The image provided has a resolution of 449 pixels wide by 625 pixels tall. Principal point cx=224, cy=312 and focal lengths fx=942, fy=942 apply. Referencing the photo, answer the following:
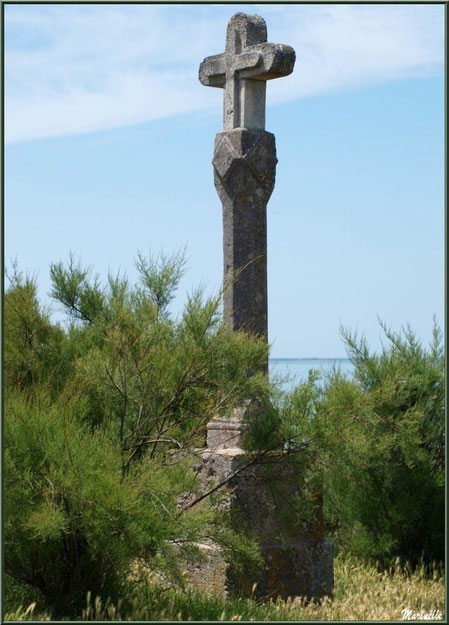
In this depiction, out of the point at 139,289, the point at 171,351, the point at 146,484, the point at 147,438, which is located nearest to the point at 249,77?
the point at 139,289

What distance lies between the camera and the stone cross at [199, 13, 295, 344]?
750 centimetres

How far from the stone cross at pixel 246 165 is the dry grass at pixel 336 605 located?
2.12m

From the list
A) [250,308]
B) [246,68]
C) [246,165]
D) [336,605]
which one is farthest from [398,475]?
[246,68]

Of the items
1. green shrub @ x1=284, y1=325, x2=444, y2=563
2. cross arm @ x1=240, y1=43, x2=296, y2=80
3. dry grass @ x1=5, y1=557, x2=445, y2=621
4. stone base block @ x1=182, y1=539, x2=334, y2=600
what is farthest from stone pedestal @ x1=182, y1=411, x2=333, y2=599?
cross arm @ x1=240, y1=43, x2=296, y2=80

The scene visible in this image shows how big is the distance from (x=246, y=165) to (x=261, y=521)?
9.17 feet

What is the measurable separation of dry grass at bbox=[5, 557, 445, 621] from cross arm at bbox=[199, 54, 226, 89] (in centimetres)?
414

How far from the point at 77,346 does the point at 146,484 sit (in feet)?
9.16

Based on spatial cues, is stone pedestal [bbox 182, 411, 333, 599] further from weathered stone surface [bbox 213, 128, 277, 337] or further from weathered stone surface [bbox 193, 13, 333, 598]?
weathered stone surface [bbox 213, 128, 277, 337]

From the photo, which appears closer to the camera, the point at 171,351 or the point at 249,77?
the point at 171,351

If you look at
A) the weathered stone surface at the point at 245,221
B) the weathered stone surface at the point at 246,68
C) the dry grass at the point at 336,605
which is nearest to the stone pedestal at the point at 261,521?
the dry grass at the point at 336,605

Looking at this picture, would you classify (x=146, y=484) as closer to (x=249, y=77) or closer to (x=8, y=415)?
(x=8, y=415)

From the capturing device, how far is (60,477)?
5586mm

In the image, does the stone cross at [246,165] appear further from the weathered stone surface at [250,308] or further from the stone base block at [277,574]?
the stone base block at [277,574]

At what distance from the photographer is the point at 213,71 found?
7922 mm
